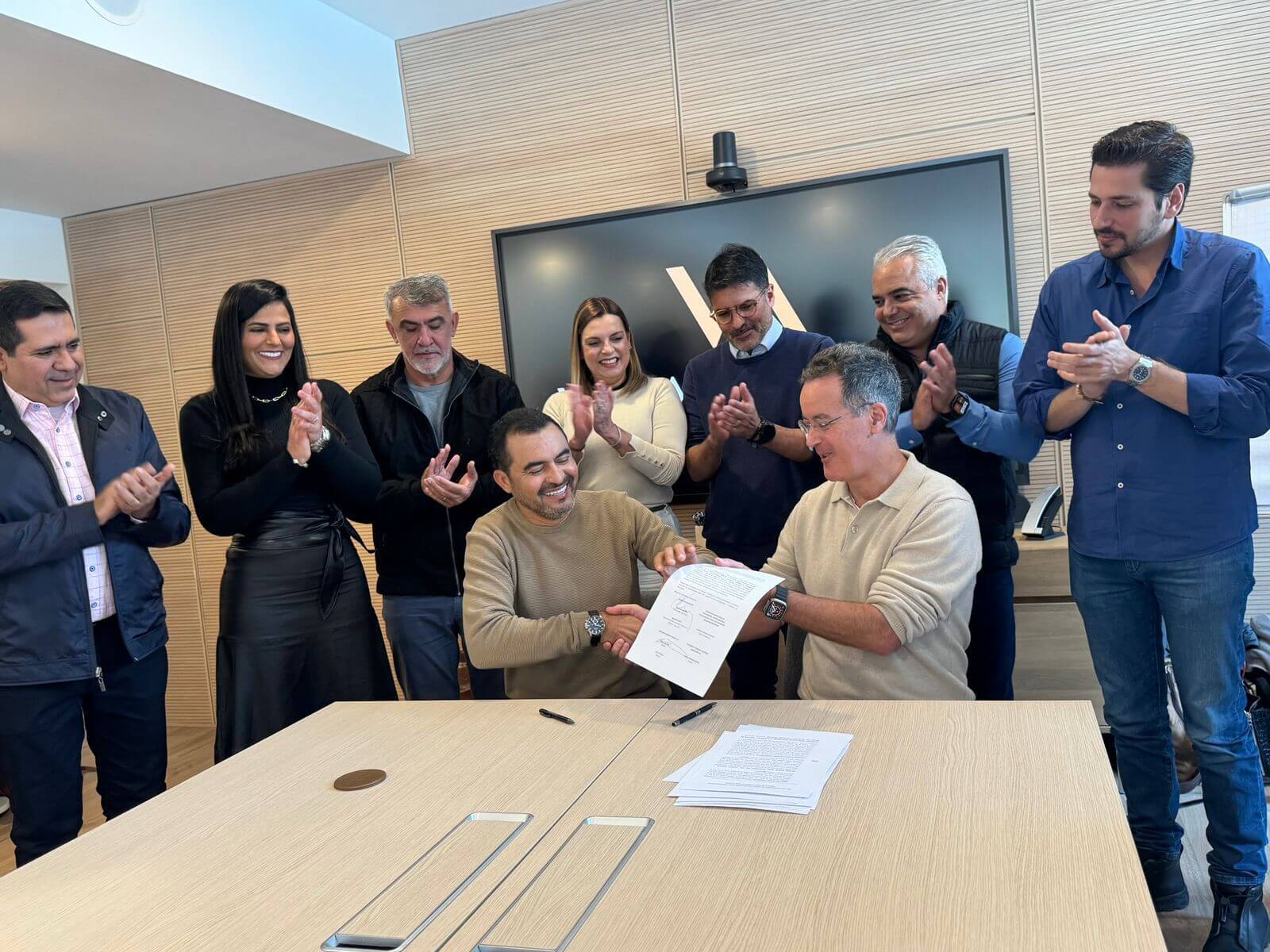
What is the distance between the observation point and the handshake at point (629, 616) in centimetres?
206

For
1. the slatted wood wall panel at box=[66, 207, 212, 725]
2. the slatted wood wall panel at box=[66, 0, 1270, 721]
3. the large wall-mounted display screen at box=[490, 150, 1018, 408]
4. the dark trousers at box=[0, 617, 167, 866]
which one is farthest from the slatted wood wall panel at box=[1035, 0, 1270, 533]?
the slatted wood wall panel at box=[66, 207, 212, 725]

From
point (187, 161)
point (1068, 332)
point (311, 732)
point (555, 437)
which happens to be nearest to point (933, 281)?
point (1068, 332)

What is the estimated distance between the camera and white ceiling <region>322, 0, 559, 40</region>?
13.0 ft

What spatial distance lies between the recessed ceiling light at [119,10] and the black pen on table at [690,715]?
2732 mm

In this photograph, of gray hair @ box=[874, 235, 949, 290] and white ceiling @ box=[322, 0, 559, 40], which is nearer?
gray hair @ box=[874, 235, 949, 290]

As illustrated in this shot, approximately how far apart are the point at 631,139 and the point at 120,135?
81.1 inches

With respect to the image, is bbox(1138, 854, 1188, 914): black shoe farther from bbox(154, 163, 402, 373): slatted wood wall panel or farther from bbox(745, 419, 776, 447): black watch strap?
bbox(154, 163, 402, 373): slatted wood wall panel

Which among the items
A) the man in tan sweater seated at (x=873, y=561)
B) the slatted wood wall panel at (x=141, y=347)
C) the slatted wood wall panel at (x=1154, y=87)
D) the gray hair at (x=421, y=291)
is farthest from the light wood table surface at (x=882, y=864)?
the slatted wood wall panel at (x=141, y=347)

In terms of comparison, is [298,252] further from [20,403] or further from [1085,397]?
[1085,397]

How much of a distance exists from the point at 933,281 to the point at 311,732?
1.92 metres

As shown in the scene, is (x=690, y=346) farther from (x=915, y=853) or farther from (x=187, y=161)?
(x=915, y=853)

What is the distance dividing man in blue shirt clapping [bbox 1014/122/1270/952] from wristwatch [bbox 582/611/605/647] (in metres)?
1.14

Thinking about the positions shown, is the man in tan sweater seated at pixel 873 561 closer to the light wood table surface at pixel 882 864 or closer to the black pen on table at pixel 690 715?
the black pen on table at pixel 690 715

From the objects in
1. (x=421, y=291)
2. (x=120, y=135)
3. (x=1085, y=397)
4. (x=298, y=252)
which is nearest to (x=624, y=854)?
(x=1085, y=397)
